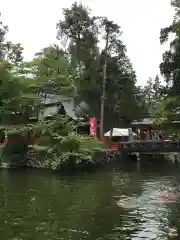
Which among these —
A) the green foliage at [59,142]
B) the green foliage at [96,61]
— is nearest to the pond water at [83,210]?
the green foliage at [59,142]

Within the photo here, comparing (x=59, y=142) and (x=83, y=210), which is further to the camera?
(x=83, y=210)

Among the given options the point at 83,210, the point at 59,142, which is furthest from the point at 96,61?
the point at 59,142

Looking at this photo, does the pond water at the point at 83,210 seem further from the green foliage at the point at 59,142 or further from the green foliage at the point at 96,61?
the green foliage at the point at 96,61

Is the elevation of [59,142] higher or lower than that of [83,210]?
higher

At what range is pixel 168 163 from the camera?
3831 centimetres

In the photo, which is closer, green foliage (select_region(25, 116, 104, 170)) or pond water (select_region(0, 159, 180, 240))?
green foliage (select_region(25, 116, 104, 170))

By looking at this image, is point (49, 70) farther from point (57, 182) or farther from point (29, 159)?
point (29, 159)

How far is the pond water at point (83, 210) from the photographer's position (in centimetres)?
1041

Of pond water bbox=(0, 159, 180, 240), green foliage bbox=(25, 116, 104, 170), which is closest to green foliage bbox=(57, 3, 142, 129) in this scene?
pond water bbox=(0, 159, 180, 240)

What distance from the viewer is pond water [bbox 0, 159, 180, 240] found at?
410 inches

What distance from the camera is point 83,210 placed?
13.8 metres

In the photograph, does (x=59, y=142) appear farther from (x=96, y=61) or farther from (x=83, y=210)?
(x=96, y=61)

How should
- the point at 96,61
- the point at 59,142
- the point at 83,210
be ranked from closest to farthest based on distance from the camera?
the point at 59,142 < the point at 83,210 < the point at 96,61

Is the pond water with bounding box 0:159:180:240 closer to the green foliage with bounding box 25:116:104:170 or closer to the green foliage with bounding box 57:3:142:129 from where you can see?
the green foliage with bounding box 25:116:104:170
